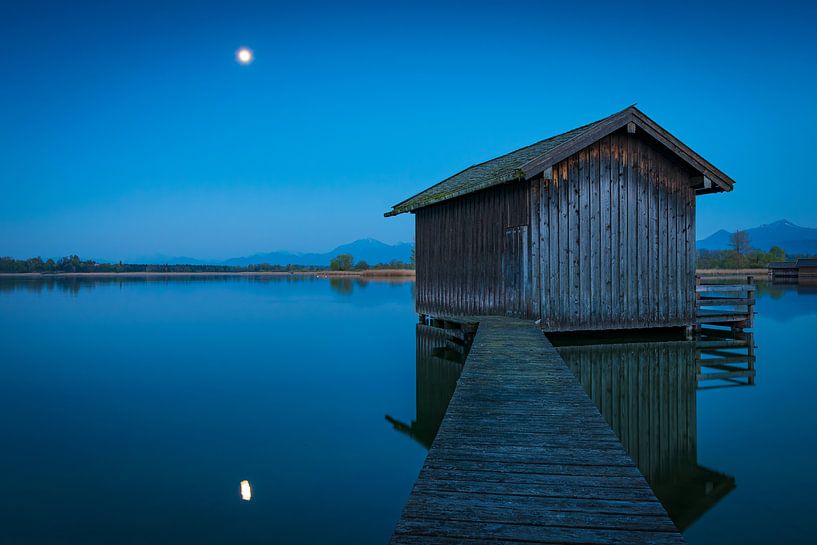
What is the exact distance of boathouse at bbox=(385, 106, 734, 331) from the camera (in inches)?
513

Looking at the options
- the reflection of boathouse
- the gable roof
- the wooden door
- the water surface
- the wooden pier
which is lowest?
the water surface

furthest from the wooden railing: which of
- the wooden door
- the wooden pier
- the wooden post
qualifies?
the wooden pier

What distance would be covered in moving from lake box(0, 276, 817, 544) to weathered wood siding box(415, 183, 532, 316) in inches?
74.1

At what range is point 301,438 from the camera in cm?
726

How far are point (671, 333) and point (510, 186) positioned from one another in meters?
6.56

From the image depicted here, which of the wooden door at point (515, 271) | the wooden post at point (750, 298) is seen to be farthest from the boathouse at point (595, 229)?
the wooden post at point (750, 298)

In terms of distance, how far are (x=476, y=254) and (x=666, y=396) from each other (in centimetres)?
721

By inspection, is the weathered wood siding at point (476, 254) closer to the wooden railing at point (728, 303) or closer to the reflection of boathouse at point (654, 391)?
the reflection of boathouse at point (654, 391)

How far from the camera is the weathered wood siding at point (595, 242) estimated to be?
13102 millimetres

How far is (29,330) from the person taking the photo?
68.5ft

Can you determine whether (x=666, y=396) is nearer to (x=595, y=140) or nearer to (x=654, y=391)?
(x=654, y=391)

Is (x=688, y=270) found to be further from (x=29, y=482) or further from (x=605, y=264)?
(x=29, y=482)

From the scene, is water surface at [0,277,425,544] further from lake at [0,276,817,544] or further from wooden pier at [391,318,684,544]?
wooden pier at [391,318,684,544]

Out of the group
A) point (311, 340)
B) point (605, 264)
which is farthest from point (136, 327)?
point (605, 264)
